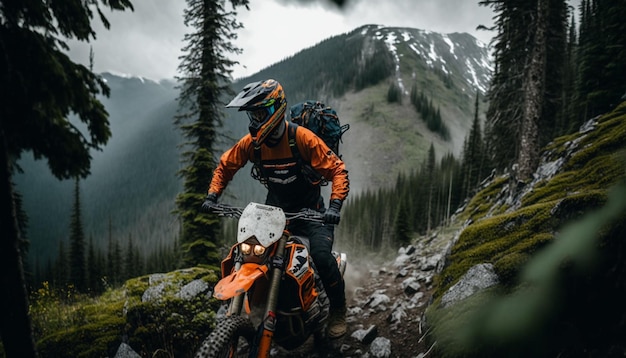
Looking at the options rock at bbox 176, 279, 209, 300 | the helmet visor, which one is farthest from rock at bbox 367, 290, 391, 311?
the helmet visor

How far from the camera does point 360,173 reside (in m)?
152

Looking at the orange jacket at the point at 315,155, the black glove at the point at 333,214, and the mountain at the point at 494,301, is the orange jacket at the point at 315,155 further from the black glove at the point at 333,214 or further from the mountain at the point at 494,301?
the mountain at the point at 494,301

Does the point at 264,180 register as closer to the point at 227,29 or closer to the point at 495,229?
the point at 495,229

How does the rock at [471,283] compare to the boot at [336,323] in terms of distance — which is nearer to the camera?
the rock at [471,283]

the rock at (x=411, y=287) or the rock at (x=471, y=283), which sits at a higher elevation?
the rock at (x=471, y=283)

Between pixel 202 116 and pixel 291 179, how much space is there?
12138 mm

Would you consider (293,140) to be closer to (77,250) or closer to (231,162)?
(231,162)

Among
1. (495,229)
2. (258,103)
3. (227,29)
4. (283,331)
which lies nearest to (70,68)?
(258,103)

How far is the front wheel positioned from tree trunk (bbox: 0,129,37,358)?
166 cm

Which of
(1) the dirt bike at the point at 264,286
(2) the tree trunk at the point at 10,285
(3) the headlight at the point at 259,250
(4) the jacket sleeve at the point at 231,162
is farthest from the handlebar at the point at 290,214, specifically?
(2) the tree trunk at the point at 10,285

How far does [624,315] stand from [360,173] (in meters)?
151

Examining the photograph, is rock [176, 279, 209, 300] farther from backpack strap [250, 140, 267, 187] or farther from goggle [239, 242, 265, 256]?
goggle [239, 242, 265, 256]

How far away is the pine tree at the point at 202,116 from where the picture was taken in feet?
47.0

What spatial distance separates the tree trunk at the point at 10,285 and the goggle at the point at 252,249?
2.07 metres
